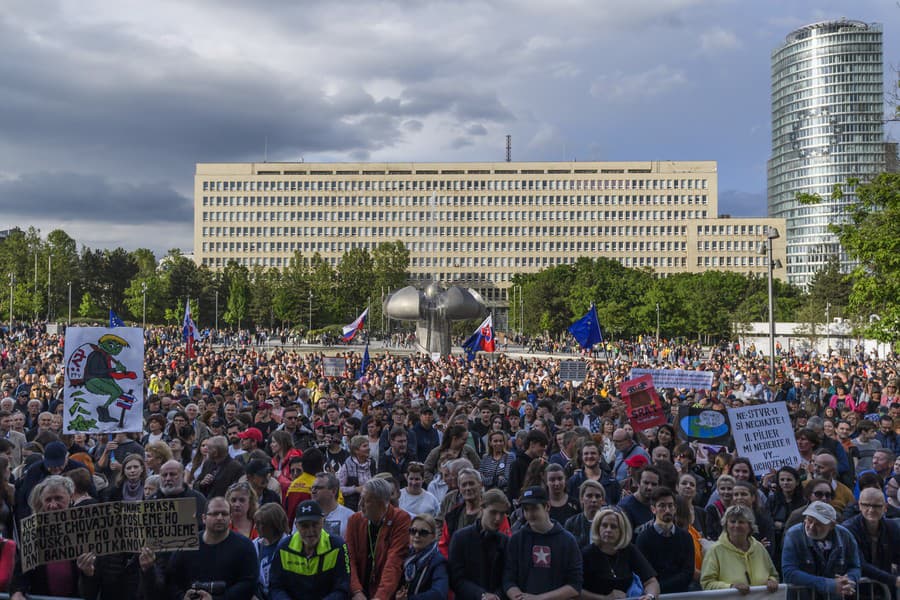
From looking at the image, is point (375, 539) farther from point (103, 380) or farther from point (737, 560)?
point (103, 380)

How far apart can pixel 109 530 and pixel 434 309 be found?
3873cm

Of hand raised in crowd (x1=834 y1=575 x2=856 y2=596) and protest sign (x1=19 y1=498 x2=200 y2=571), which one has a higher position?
protest sign (x1=19 y1=498 x2=200 y2=571)

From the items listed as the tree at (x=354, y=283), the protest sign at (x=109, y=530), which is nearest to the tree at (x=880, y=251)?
the protest sign at (x=109, y=530)

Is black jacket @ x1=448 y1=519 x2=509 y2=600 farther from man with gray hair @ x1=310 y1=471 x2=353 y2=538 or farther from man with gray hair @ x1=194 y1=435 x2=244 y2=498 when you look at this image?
man with gray hair @ x1=194 y1=435 x2=244 y2=498

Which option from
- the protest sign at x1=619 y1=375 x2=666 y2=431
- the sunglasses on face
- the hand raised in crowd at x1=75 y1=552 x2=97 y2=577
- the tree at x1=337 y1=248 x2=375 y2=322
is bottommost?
the hand raised in crowd at x1=75 y1=552 x2=97 y2=577

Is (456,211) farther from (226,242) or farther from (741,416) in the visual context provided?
(741,416)

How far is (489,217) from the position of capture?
136 m

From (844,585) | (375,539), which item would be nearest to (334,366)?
(375,539)

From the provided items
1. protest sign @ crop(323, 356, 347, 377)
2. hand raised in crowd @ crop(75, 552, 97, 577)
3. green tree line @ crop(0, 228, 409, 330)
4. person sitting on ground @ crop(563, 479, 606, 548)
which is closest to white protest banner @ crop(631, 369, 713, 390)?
protest sign @ crop(323, 356, 347, 377)

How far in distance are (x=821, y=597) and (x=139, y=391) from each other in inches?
314

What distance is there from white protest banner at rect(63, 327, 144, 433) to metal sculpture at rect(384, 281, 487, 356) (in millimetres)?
33094

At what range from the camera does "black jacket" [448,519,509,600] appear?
18.2 feet

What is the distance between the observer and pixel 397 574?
5539mm

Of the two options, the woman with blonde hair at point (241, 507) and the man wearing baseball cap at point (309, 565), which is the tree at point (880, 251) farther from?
the man wearing baseball cap at point (309, 565)
